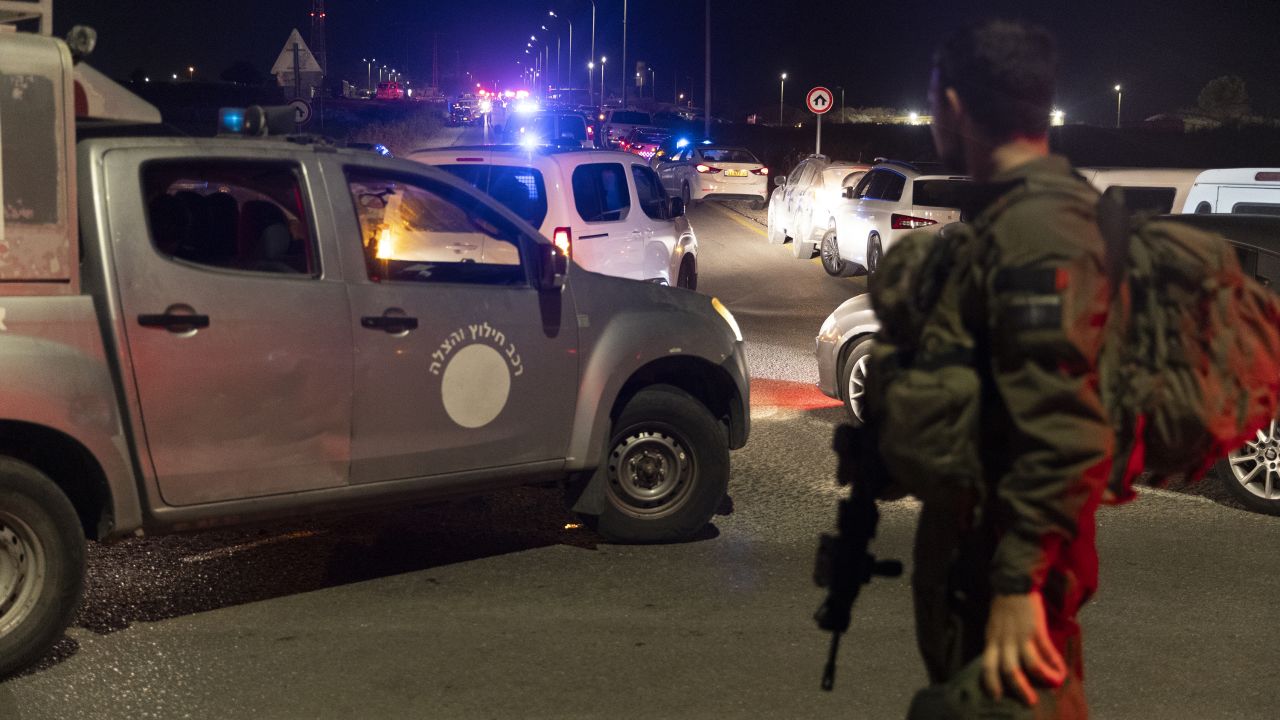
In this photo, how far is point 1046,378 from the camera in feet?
7.86

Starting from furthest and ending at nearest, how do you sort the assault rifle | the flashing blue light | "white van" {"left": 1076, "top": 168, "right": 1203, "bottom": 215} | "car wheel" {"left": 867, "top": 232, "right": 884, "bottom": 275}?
"car wheel" {"left": 867, "top": 232, "right": 884, "bottom": 275}
"white van" {"left": 1076, "top": 168, "right": 1203, "bottom": 215}
the flashing blue light
the assault rifle

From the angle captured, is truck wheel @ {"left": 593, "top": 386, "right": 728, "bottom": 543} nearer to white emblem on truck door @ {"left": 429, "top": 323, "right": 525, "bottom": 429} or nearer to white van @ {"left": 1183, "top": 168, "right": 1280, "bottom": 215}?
white emblem on truck door @ {"left": 429, "top": 323, "right": 525, "bottom": 429}

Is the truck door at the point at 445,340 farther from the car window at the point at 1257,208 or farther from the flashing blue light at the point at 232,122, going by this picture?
the car window at the point at 1257,208

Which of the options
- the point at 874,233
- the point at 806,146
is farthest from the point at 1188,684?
the point at 806,146

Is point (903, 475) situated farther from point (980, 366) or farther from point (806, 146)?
point (806, 146)

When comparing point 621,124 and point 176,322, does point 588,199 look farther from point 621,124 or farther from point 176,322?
point 621,124

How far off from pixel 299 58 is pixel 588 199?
383 inches

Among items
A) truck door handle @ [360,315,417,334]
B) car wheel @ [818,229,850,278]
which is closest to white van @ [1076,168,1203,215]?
truck door handle @ [360,315,417,334]

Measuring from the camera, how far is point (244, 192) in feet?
19.7

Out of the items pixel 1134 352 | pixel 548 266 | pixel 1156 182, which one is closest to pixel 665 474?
pixel 548 266

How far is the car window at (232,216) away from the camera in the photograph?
5.61 meters

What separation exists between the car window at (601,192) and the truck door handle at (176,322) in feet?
21.7

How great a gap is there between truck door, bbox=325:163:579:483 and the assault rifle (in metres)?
3.18

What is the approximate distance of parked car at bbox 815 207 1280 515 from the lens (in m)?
7.51
